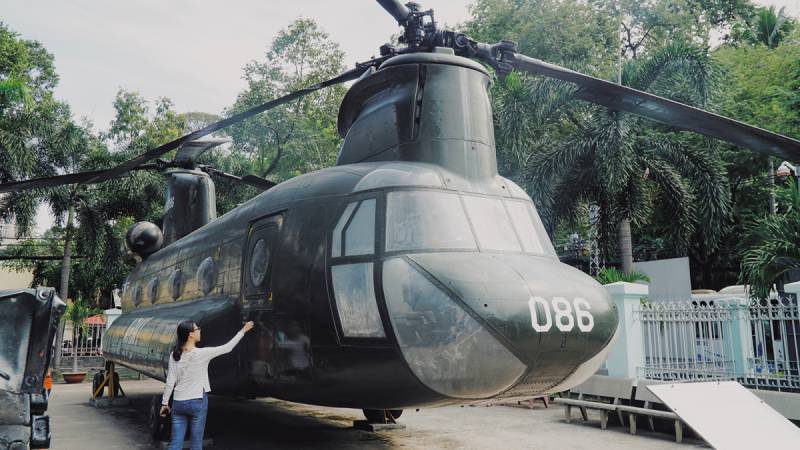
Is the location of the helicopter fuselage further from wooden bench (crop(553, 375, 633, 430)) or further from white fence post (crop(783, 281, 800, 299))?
white fence post (crop(783, 281, 800, 299))

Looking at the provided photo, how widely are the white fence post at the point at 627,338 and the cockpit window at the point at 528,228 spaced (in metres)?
5.14

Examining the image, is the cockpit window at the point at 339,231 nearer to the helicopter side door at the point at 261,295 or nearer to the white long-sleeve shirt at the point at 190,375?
the helicopter side door at the point at 261,295

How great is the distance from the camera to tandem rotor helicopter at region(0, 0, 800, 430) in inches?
187

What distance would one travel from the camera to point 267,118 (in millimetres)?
29719

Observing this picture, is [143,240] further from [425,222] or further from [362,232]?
[425,222]

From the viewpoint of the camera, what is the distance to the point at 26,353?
4727 millimetres

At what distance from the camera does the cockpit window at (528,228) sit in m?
5.74

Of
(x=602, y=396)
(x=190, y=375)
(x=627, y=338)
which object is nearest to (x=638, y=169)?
(x=627, y=338)

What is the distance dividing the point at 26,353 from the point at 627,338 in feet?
28.8

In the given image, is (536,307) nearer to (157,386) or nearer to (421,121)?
(421,121)

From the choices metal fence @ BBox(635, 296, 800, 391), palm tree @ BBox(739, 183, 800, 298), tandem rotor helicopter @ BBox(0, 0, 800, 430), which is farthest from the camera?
palm tree @ BBox(739, 183, 800, 298)

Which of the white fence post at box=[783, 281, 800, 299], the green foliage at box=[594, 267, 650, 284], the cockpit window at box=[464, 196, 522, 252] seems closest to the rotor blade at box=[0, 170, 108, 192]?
the cockpit window at box=[464, 196, 522, 252]

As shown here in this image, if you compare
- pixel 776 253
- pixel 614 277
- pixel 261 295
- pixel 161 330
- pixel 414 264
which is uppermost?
pixel 776 253

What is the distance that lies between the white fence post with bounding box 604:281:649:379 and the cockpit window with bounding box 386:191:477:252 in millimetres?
6149
